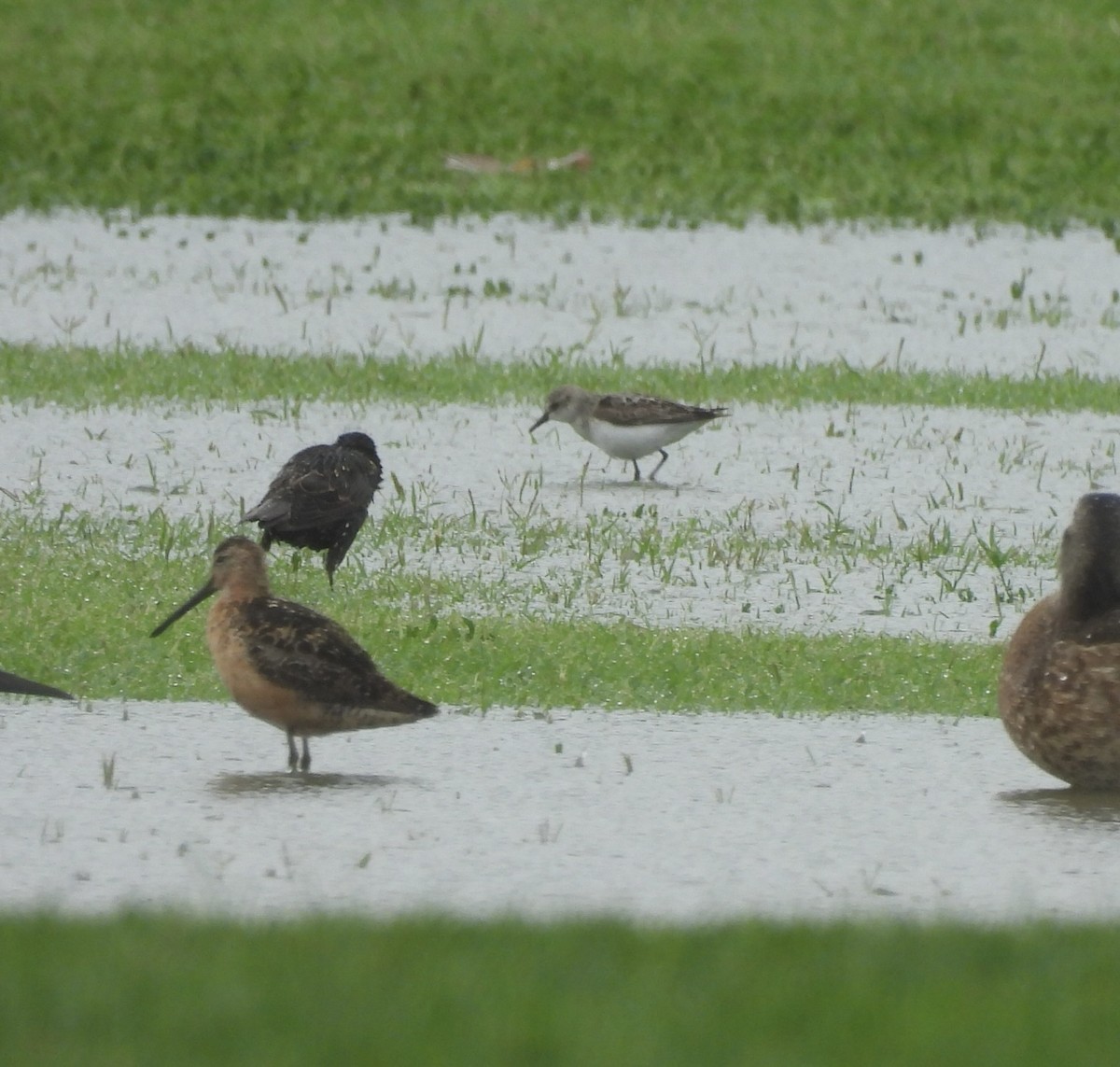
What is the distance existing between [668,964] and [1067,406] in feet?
38.2

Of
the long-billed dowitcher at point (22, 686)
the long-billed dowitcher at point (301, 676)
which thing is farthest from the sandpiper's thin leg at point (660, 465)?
the long-billed dowitcher at point (22, 686)

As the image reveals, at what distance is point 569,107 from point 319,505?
1435cm

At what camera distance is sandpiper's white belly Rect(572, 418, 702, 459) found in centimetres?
1398

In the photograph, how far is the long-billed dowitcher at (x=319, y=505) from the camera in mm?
10930

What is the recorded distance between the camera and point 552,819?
7285 mm

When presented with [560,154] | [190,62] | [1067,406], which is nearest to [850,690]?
[1067,406]

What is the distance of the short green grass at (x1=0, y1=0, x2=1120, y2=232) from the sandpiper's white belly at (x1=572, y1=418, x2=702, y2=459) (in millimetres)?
8359

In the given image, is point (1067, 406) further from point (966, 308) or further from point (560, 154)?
point (560, 154)

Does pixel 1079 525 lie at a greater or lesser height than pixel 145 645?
greater

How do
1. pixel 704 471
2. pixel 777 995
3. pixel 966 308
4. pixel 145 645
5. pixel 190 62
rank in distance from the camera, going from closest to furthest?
pixel 777 995 < pixel 145 645 < pixel 704 471 < pixel 966 308 < pixel 190 62

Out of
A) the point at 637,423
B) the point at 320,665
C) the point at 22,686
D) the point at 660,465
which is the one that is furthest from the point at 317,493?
the point at 660,465

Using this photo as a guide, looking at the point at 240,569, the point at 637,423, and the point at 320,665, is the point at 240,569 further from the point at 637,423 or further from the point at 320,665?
the point at 637,423

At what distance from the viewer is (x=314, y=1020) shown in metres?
4.53

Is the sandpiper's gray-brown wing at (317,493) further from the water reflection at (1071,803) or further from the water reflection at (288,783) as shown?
the water reflection at (1071,803)
